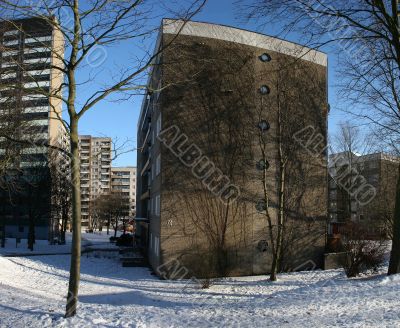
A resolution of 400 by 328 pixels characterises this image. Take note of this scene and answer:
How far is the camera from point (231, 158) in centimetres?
2355

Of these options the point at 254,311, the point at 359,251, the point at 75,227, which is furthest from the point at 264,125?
the point at 75,227

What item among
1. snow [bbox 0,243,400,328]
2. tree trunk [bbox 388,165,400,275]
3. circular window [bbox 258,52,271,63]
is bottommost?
snow [bbox 0,243,400,328]

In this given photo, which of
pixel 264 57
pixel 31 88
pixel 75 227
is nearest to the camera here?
pixel 31 88

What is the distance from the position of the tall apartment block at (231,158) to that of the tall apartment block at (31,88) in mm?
6794

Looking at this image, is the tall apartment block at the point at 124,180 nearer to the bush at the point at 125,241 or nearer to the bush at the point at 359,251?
the bush at the point at 125,241

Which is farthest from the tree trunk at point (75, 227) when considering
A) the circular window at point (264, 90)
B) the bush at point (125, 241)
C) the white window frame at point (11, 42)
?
the bush at point (125, 241)

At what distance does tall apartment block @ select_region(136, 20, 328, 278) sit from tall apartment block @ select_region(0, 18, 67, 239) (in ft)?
22.3

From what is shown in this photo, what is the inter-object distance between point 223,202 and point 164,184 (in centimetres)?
341

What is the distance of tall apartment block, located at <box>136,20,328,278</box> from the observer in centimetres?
2245

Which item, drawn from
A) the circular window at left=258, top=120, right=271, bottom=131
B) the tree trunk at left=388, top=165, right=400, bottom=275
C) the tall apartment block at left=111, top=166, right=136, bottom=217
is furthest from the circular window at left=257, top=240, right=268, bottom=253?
the tall apartment block at left=111, top=166, right=136, bottom=217

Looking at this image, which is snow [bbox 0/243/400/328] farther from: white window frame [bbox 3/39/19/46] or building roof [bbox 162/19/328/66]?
building roof [bbox 162/19/328/66]

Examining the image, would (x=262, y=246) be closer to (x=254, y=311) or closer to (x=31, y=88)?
(x=254, y=311)

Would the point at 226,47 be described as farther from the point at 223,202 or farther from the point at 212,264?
the point at 212,264

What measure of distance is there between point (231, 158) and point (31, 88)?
1575 cm
